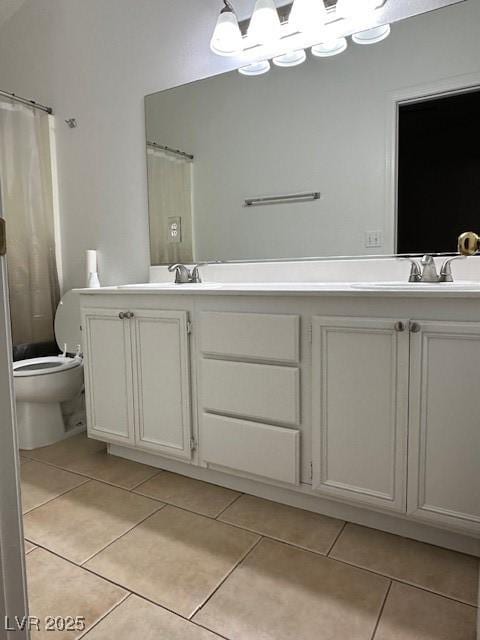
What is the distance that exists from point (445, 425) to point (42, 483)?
5.23ft

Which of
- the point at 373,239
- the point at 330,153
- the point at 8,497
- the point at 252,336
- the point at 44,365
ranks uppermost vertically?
the point at 330,153

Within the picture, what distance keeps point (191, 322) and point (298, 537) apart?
84cm

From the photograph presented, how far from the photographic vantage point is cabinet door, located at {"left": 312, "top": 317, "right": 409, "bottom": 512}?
1398mm

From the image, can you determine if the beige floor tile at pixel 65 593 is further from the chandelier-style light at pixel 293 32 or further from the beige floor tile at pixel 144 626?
the chandelier-style light at pixel 293 32

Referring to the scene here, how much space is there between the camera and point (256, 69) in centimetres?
206

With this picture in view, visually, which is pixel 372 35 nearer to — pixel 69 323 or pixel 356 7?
pixel 356 7

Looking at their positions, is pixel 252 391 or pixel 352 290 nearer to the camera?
pixel 352 290

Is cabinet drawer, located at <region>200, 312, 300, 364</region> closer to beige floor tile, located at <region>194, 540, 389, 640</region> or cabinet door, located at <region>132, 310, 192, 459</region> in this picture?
cabinet door, located at <region>132, 310, 192, 459</region>

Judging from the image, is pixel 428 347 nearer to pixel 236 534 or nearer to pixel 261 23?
pixel 236 534

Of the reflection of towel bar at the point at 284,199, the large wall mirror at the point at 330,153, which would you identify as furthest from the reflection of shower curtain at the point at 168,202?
the reflection of towel bar at the point at 284,199

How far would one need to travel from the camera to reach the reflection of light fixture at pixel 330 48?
1.86 m

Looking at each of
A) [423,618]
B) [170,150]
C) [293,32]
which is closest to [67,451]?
[170,150]

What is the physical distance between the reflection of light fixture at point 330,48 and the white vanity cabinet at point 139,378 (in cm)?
121

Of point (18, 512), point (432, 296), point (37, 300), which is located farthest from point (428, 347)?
point (37, 300)
